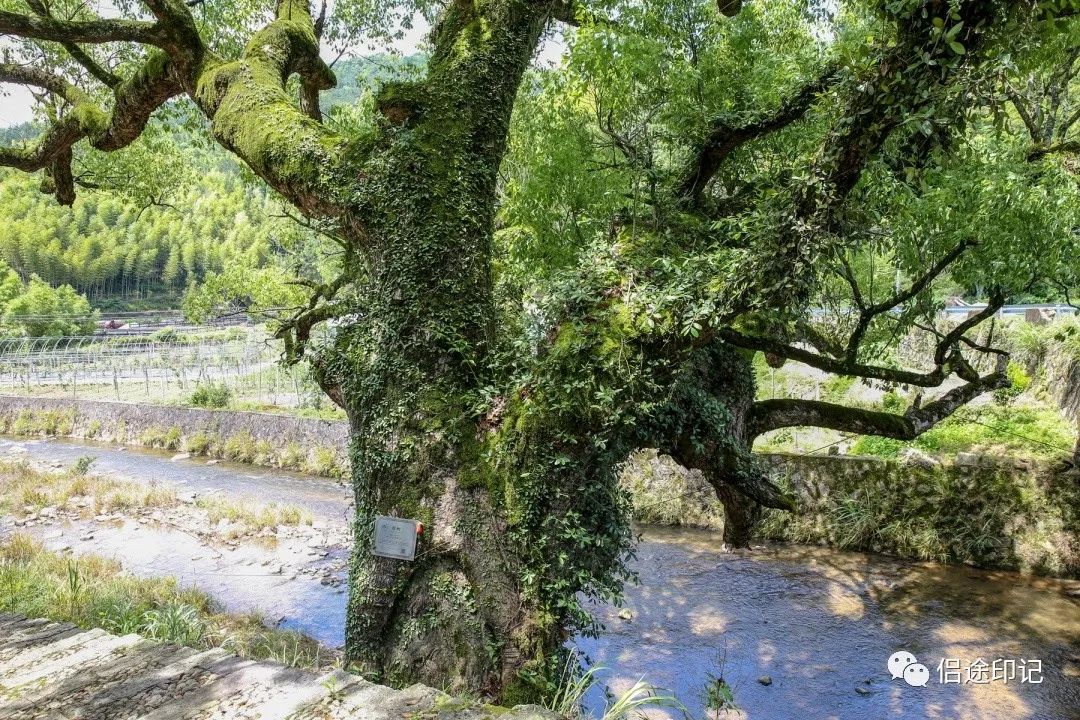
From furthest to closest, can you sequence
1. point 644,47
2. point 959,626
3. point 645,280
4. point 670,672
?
point 959,626 < point 670,672 < point 644,47 < point 645,280

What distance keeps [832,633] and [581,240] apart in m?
5.47

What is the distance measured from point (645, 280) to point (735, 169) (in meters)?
2.99

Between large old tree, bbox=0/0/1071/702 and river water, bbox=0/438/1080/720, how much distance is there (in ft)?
5.38

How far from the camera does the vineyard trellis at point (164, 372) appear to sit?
2169 centimetres

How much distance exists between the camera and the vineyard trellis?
21.7 meters

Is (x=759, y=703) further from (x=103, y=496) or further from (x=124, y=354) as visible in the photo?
(x=124, y=354)

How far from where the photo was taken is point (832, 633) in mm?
7867

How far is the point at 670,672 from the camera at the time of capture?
6902 millimetres

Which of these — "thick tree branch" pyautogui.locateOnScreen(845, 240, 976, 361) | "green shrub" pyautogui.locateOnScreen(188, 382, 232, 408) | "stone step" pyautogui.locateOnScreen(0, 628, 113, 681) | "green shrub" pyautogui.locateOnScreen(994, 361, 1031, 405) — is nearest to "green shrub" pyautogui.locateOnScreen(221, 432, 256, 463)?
"green shrub" pyautogui.locateOnScreen(188, 382, 232, 408)

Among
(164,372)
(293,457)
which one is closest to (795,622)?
(293,457)

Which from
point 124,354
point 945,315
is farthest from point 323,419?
point 124,354

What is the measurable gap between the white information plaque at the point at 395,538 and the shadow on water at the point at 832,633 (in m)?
3.08

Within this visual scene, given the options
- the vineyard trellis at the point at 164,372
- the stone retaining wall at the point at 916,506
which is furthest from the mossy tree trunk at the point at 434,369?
the vineyard trellis at the point at 164,372

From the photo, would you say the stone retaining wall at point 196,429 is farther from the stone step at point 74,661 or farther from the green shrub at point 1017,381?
the green shrub at point 1017,381
